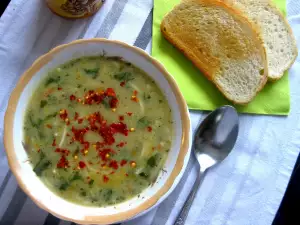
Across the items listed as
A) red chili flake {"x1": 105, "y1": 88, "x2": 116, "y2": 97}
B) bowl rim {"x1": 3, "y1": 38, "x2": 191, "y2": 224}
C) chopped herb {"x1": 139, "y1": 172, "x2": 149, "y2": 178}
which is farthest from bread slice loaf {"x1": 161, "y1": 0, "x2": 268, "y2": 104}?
chopped herb {"x1": 139, "y1": 172, "x2": 149, "y2": 178}

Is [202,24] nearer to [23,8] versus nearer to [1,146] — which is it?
[23,8]

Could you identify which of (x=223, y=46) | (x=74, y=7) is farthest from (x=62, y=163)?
(x=223, y=46)

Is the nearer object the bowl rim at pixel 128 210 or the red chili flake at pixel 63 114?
the bowl rim at pixel 128 210

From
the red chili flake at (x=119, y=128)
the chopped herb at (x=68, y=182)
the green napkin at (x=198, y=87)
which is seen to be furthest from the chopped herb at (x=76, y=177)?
the green napkin at (x=198, y=87)

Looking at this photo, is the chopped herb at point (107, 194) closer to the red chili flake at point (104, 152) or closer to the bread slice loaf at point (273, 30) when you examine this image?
the red chili flake at point (104, 152)

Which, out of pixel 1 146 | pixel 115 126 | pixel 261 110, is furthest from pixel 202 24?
pixel 1 146

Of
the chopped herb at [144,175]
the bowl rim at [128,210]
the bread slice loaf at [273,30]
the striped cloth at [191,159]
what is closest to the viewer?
the bowl rim at [128,210]

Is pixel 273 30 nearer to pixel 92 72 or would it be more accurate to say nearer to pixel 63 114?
pixel 92 72
